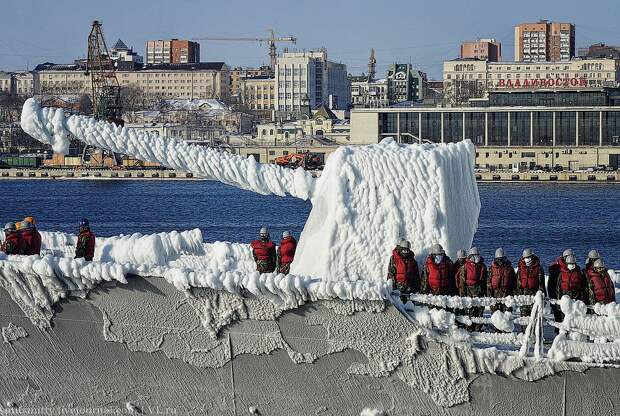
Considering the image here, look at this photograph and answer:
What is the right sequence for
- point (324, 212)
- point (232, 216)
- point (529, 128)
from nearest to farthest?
point (324, 212)
point (232, 216)
point (529, 128)

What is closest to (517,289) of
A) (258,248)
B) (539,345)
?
(539,345)

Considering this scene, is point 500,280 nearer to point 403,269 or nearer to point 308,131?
point 403,269

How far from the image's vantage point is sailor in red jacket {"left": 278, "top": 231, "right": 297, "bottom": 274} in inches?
675

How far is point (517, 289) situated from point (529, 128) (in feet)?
405

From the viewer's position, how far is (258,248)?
1728 centimetres

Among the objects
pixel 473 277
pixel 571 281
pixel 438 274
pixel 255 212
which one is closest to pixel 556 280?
pixel 571 281

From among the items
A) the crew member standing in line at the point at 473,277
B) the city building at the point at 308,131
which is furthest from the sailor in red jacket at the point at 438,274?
the city building at the point at 308,131

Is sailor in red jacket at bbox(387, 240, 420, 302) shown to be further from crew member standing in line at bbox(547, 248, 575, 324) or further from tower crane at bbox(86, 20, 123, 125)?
tower crane at bbox(86, 20, 123, 125)

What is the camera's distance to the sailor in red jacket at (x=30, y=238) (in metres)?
16.7

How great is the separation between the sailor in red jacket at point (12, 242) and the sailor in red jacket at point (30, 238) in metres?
0.10

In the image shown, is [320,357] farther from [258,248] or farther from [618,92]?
[618,92]

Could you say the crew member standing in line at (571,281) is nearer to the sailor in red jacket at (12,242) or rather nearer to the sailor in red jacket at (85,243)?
the sailor in red jacket at (85,243)

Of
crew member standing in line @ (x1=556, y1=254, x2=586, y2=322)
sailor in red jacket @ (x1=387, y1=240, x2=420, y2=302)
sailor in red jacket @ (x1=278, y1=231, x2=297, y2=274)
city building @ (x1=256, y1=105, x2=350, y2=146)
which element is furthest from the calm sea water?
city building @ (x1=256, y1=105, x2=350, y2=146)

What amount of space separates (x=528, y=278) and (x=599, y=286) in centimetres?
78
